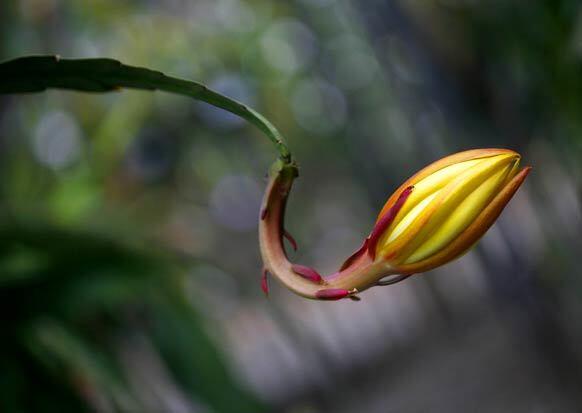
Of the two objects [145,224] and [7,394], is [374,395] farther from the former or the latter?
[7,394]

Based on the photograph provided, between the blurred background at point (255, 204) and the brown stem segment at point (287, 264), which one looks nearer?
the brown stem segment at point (287, 264)

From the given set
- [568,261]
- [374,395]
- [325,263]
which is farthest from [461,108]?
[325,263]

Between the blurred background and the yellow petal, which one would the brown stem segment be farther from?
the blurred background

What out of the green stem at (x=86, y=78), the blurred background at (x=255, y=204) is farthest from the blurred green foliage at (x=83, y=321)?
the green stem at (x=86, y=78)

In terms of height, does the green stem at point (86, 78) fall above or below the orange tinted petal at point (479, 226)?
above

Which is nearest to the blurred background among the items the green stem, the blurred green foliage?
the blurred green foliage

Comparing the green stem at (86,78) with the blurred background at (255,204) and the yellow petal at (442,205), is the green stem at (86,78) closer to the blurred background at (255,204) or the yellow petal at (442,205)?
the yellow petal at (442,205)
